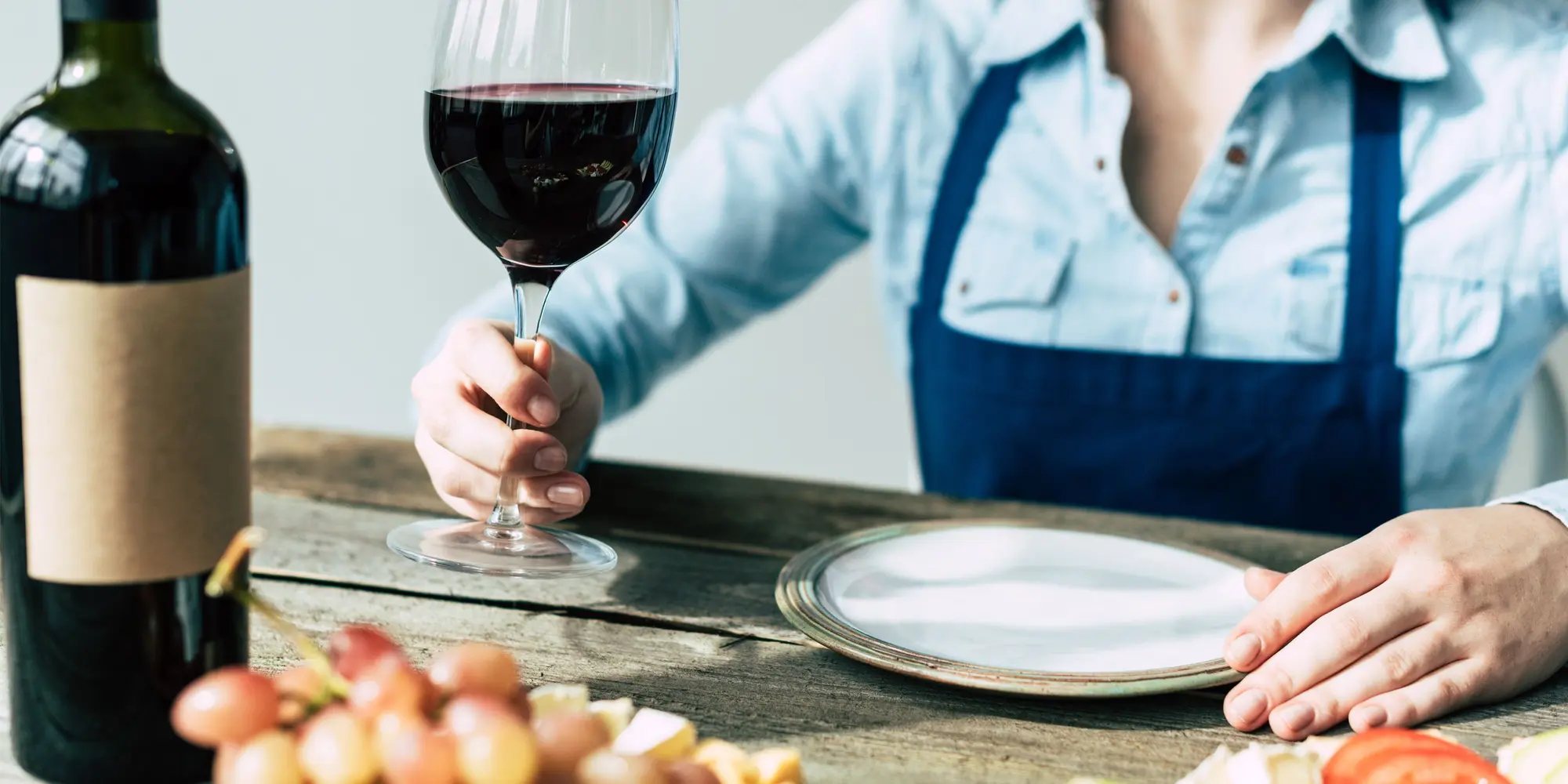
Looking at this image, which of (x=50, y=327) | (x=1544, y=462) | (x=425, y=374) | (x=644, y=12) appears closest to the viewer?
(x=50, y=327)

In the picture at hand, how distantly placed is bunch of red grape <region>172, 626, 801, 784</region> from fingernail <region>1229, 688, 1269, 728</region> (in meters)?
0.31

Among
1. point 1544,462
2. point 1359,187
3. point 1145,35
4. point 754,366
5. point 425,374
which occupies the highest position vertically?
point 1145,35

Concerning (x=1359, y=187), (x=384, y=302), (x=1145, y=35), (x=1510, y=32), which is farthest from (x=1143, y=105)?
(x=384, y=302)

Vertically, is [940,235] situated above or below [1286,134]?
below

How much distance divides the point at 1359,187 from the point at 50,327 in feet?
3.93

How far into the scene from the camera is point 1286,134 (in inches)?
53.0

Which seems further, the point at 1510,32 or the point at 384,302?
the point at 384,302

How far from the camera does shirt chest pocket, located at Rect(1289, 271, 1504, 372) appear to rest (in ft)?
4.32

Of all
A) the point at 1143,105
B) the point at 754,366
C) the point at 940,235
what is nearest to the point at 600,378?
the point at 940,235

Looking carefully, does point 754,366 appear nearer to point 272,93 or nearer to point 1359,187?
point 272,93

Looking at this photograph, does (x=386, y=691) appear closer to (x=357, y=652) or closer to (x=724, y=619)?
(x=357, y=652)

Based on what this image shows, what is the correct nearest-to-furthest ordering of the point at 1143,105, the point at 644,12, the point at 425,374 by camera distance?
the point at 644,12, the point at 425,374, the point at 1143,105

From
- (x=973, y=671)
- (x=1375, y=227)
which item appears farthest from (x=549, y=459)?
(x=1375, y=227)

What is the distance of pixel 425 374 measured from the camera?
2.81 ft
